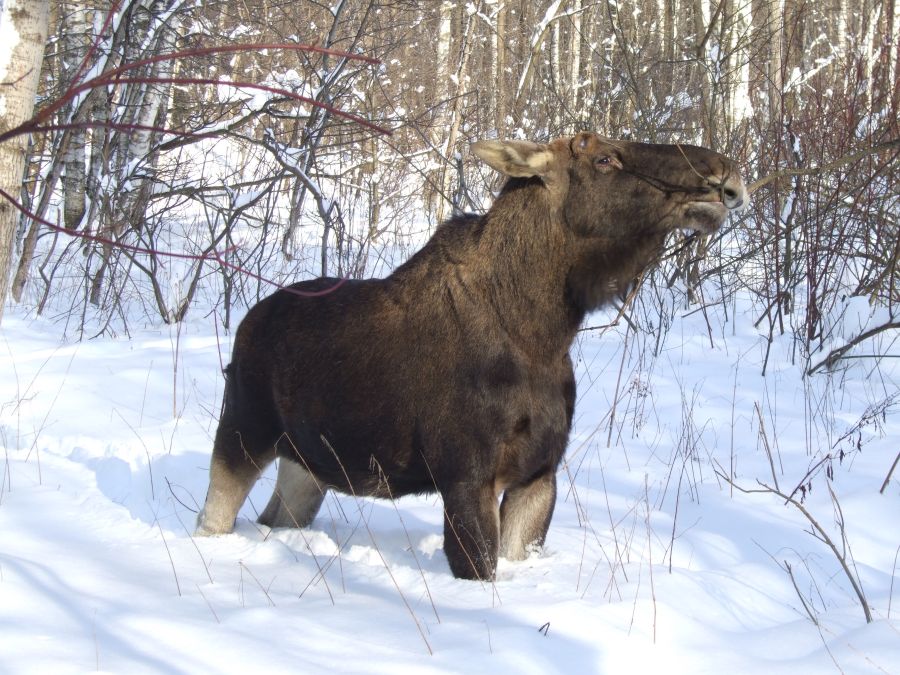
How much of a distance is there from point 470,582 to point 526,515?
1.41ft

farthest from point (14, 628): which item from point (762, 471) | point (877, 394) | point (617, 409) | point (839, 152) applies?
point (839, 152)

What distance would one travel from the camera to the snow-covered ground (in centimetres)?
287

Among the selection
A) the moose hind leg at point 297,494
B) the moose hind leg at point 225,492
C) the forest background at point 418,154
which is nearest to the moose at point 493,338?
the moose hind leg at point 225,492

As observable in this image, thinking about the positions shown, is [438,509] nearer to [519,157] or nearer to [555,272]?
[555,272]

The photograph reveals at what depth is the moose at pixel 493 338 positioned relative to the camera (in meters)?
3.72

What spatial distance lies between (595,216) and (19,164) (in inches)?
113

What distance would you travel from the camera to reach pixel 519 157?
3.92m

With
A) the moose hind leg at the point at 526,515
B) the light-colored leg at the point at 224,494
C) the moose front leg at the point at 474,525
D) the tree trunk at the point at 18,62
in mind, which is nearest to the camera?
the moose front leg at the point at 474,525

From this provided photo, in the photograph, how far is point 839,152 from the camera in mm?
7863

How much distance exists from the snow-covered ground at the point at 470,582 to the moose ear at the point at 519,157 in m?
1.55

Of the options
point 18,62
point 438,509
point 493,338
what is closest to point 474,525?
point 493,338

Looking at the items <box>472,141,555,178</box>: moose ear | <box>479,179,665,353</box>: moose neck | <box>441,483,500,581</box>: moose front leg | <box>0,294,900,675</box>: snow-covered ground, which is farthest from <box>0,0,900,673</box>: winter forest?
<box>472,141,555,178</box>: moose ear

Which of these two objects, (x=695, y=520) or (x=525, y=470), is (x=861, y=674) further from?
(x=695, y=520)

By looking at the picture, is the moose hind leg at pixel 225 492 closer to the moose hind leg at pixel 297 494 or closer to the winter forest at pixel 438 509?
the winter forest at pixel 438 509
